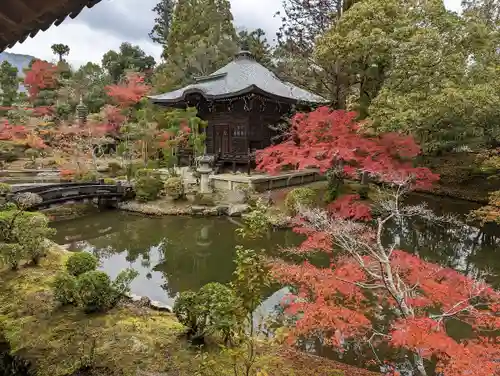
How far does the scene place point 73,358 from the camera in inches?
156

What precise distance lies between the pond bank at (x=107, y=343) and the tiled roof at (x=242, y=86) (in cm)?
1115

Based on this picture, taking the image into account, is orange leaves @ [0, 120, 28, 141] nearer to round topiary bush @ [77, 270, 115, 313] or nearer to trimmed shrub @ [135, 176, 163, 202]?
trimmed shrub @ [135, 176, 163, 202]

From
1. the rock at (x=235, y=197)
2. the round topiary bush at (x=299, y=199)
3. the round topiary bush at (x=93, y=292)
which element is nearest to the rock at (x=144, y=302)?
the round topiary bush at (x=93, y=292)

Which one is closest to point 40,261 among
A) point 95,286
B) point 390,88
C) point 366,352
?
point 95,286

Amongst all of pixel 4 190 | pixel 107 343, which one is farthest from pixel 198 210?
pixel 107 343

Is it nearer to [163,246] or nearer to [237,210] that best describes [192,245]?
[163,246]

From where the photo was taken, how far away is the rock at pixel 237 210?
1281 cm

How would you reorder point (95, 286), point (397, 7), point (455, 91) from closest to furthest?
point (95, 286)
point (455, 91)
point (397, 7)

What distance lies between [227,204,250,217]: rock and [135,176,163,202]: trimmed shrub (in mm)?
3478

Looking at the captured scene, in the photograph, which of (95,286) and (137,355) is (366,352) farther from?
(95,286)

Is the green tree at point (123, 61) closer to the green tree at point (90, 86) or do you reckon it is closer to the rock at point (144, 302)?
the green tree at point (90, 86)

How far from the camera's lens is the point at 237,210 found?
12.9 metres

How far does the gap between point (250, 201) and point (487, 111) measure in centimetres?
871

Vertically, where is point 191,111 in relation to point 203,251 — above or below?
above
